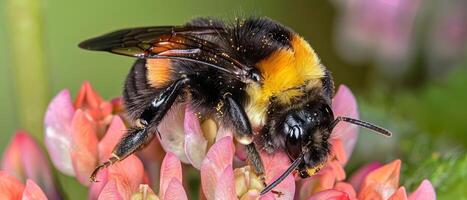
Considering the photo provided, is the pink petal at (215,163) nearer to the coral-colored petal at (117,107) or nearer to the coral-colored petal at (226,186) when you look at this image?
the coral-colored petal at (226,186)

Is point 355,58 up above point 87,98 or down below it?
below

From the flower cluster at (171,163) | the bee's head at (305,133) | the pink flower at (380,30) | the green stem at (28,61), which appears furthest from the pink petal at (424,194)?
the pink flower at (380,30)

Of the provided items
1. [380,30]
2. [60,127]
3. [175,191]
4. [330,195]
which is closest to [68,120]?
[60,127]

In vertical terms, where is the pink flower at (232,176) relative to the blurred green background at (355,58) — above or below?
above

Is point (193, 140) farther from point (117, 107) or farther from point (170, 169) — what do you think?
point (117, 107)

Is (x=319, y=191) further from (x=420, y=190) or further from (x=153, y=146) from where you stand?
(x=153, y=146)

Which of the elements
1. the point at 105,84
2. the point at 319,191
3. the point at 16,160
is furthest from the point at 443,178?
the point at 105,84
